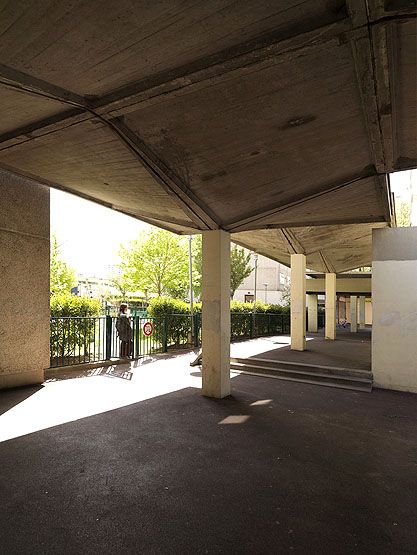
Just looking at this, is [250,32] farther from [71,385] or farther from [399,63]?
[71,385]

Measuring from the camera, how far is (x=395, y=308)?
8.38 m

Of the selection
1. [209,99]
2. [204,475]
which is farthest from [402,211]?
[204,475]

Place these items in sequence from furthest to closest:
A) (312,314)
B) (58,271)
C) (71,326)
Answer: (312,314)
(58,271)
(71,326)

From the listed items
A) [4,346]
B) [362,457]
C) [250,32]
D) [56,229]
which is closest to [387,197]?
[362,457]

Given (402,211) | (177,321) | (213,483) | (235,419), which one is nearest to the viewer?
(213,483)

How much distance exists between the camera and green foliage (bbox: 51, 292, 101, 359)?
9336 millimetres

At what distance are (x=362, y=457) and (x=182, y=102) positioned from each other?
4657 mm

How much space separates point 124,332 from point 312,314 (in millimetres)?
18636

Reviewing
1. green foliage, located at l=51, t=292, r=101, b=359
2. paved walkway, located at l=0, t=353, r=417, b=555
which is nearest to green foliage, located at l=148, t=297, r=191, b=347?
green foliage, located at l=51, t=292, r=101, b=359

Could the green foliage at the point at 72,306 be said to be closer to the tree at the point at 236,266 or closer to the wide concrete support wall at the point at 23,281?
the wide concrete support wall at the point at 23,281

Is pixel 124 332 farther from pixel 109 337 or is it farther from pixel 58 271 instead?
pixel 58 271

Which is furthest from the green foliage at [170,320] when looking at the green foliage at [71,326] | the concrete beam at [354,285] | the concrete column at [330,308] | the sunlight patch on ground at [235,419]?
the concrete beam at [354,285]

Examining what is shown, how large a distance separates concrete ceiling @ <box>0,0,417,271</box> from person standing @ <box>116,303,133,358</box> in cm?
504

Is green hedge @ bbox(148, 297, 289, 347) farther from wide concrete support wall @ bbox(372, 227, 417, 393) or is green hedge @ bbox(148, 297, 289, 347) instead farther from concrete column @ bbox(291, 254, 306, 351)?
wide concrete support wall @ bbox(372, 227, 417, 393)
